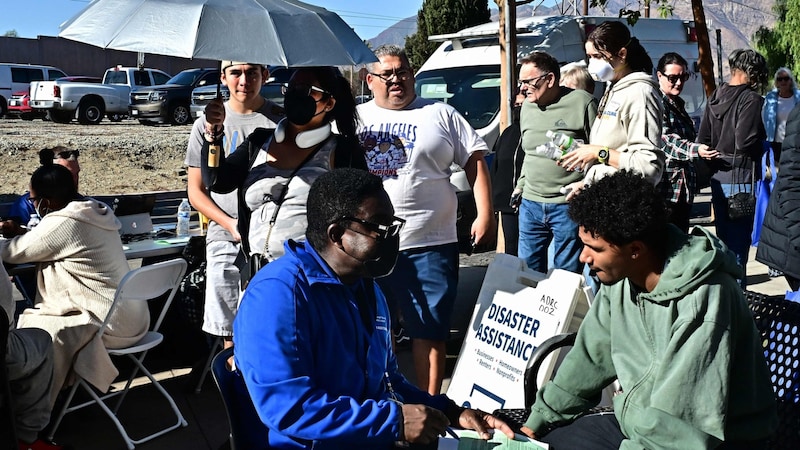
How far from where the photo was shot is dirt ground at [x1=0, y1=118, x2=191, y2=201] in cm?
1497

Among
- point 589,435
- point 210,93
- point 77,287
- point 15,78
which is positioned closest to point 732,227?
point 589,435

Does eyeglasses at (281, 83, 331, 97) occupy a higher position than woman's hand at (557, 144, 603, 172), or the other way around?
eyeglasses at (281, 83, 331, 97)

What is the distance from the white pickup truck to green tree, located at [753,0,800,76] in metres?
18.4

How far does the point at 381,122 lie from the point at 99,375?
1796 millimetres

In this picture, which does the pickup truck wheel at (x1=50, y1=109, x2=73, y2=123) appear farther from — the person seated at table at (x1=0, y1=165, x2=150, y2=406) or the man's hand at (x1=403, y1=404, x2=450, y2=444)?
the man's hand at (x1=403, y1=404, x2=450, y2=444)

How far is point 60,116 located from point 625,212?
88.5ft

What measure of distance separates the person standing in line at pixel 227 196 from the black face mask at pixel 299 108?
0.62 meters

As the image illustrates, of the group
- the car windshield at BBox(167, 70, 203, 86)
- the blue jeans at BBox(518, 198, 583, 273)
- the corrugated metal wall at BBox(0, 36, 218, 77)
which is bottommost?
the blue jeans at BBox(518, 198, 583, 273)

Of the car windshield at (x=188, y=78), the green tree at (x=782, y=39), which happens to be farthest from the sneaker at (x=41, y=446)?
the green tree at (x=782, y=39)

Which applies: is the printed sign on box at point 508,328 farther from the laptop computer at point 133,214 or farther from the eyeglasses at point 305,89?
the laptop computer at point 133,214

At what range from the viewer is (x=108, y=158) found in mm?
16938

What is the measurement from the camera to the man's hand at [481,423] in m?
2.75

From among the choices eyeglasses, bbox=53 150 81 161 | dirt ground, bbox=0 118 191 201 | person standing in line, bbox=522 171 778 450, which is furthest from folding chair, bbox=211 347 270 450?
dirt ground, bbox=0 118 191 201

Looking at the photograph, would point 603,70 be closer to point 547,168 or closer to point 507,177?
point 547,168
